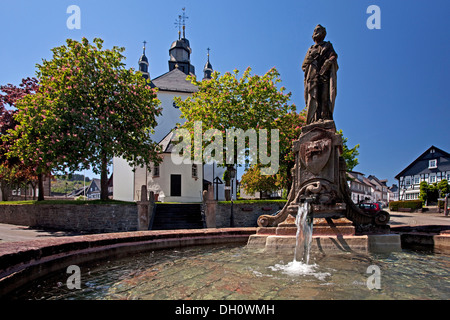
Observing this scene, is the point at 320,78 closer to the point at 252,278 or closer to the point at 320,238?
the point at 320,238

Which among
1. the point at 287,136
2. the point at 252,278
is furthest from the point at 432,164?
the point at 252,278

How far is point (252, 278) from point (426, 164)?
226 feet

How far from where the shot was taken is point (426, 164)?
2389 inches

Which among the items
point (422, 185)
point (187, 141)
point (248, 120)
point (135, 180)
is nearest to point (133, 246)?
point (248, 120)

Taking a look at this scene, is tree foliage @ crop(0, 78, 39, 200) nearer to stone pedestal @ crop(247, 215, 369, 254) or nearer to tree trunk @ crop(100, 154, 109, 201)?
tree trunk @ crop(100, 154, 109, 201)

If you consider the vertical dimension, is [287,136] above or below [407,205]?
above

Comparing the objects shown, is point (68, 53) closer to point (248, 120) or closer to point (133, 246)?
point (248, 120)

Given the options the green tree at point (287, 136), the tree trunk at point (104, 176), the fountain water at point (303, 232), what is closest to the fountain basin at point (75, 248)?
the fountain water at point (303, 232)

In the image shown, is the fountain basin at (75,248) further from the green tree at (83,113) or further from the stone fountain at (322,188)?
the green tree at (83,113)

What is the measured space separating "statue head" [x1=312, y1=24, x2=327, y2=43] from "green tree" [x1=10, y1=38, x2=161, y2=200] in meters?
14.5

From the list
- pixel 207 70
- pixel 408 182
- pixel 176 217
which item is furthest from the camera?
pixel 207 70

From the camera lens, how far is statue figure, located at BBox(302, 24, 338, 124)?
8156mm

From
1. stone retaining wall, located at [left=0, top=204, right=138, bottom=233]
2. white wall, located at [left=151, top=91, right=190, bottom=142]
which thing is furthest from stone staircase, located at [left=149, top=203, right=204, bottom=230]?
white wall, located at [left=151, top=91, right=190, bottom=142]
